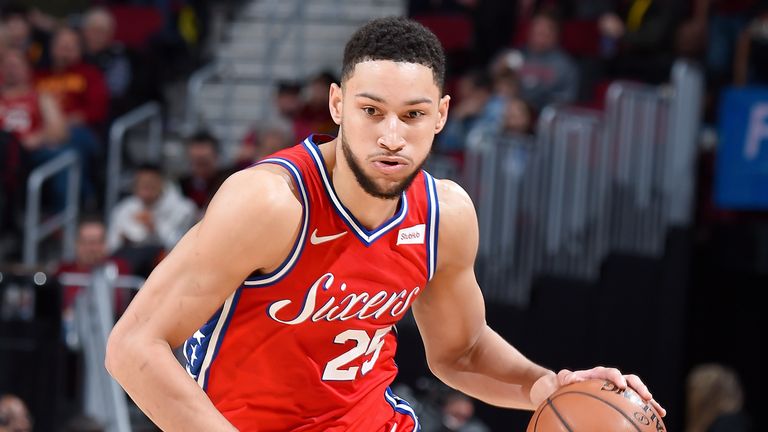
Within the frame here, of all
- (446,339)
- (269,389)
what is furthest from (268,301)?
(446,339)

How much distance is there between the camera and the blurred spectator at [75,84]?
11930mm

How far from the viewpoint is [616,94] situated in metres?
9.67

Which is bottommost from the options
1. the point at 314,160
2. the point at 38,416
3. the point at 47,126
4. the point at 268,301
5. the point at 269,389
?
the point at 38,416

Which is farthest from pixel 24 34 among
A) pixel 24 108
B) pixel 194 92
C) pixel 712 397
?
pixel 712 397

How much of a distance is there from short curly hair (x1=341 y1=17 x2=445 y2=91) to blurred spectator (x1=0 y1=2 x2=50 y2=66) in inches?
349

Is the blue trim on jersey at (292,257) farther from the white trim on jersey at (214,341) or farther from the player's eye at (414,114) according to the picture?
the player's eye at (414,114)

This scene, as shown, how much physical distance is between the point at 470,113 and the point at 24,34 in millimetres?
4282

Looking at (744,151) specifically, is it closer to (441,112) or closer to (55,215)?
(55,215)

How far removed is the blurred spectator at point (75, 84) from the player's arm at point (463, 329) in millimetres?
7929

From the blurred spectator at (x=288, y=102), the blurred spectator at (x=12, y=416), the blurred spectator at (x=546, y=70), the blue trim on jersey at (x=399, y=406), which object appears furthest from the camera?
the blurred spectator at (x=288, y=102)

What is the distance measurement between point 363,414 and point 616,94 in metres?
5.94

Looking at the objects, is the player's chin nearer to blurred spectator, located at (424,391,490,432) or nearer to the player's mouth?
the player's mouth

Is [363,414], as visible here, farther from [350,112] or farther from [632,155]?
[632,155]

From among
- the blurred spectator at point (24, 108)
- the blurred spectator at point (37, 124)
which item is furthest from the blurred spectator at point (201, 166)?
the blurred spectator at point (24, 108)
